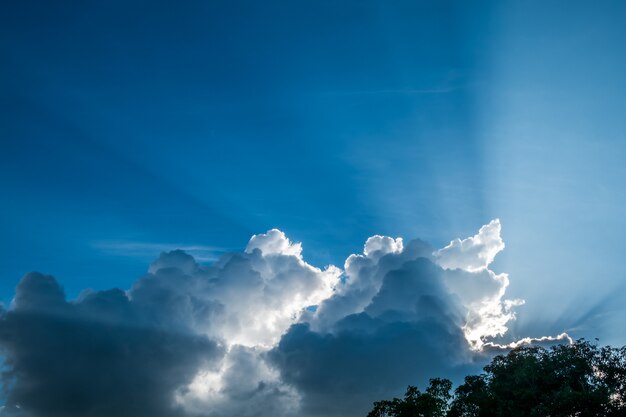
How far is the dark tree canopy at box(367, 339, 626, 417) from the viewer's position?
54.3 m

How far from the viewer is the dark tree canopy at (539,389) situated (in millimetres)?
54312

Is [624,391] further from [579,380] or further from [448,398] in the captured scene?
[448,398]

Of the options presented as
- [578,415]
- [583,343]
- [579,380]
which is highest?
[583,343]

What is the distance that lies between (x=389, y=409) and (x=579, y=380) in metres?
26.7

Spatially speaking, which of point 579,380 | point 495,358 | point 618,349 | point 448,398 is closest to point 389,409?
point 448,398

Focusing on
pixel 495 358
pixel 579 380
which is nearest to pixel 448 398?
pixel 495 358

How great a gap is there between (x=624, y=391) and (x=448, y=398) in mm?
22767

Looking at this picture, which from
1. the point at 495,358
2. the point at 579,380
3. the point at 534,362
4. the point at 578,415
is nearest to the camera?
the point at 578,415

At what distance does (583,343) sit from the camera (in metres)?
60.6

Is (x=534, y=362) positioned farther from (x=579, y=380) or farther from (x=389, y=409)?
(x=389, y=409)

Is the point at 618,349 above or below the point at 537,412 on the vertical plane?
above

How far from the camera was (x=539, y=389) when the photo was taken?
5997 centimetres

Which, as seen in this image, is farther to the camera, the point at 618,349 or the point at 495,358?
the point at 495,358

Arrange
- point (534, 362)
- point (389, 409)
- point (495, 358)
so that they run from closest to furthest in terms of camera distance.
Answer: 1. point (534, 362)
2. point (495, 358)
3. point (389, 409)
